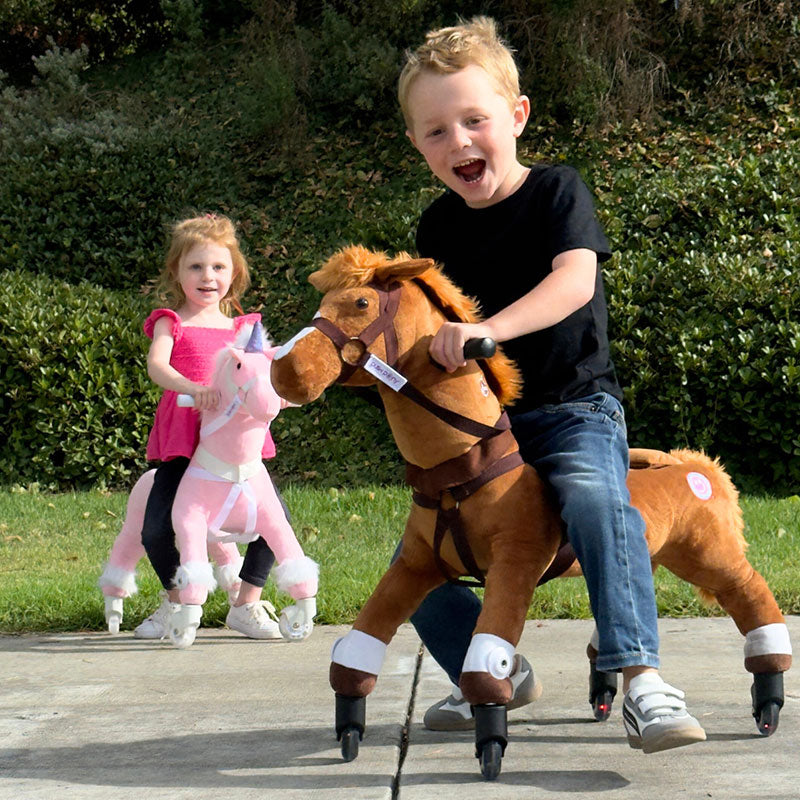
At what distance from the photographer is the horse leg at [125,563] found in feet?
15.7

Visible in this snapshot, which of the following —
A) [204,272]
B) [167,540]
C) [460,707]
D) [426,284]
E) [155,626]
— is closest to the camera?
[426,284]

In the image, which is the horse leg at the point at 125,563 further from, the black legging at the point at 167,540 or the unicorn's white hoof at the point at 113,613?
the black legging at the point at 167,540

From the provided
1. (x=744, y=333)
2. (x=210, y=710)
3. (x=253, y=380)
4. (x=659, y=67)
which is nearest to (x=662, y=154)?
(x=659, y=67)

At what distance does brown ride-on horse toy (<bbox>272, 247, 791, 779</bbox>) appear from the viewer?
281cm

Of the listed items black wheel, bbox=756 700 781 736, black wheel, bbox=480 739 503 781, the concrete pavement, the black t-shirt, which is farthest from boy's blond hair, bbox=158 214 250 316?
black wheel, bbox=756 700 781 736

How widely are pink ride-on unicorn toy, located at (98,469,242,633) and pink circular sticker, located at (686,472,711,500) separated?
7.20 feet

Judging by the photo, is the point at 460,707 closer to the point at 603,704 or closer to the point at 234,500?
the point at 603,704

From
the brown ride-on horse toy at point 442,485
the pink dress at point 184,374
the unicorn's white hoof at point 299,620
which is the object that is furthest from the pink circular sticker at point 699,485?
the pink dress at point 184,374

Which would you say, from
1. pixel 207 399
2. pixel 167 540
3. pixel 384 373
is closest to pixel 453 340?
pixel 384 373

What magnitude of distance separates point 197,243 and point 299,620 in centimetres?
169

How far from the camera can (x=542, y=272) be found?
3.22 meters

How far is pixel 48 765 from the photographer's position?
122 inches

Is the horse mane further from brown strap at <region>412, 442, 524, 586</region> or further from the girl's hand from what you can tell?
the girl's hand

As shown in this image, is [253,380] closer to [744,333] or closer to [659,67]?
[744,333]
